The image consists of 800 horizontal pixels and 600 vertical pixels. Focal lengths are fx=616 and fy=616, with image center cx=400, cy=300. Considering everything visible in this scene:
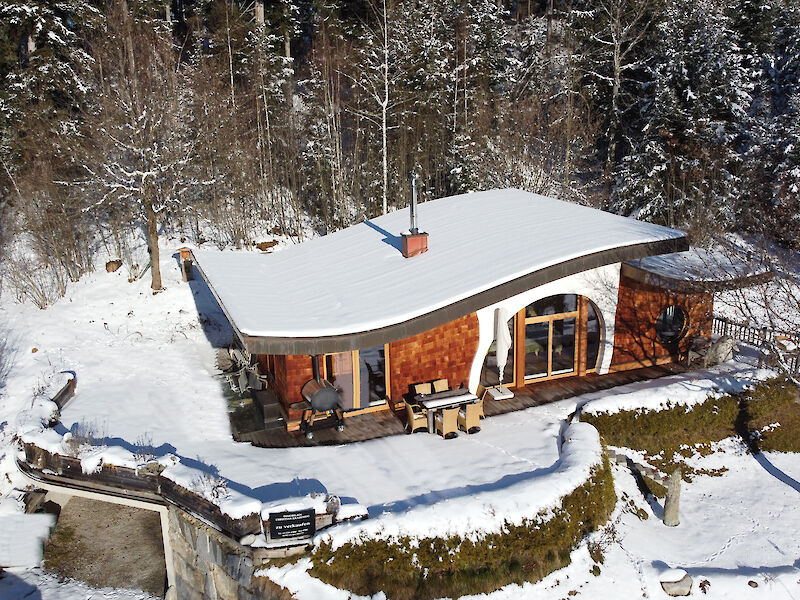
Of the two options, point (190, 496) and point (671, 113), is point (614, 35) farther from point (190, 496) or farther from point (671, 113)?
point (190, 496)

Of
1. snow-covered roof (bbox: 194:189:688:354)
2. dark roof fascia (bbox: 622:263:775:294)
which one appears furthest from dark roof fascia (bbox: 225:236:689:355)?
dark roof fascia (bbox: 622:263:775:294)

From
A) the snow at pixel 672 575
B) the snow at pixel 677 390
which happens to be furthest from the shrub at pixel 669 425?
the snow at pixel 672 575

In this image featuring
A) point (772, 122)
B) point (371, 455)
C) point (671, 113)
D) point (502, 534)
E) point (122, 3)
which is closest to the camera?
point (502, 534)

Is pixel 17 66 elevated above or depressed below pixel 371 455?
above

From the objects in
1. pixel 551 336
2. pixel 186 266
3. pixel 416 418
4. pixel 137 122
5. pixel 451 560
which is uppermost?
pixel 137 122

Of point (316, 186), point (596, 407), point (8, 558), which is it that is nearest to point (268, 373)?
point (8, 558)

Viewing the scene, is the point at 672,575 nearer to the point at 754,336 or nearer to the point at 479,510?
the point at 479,510

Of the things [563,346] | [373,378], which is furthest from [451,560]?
[563,346]
